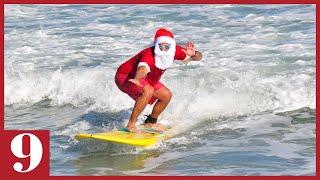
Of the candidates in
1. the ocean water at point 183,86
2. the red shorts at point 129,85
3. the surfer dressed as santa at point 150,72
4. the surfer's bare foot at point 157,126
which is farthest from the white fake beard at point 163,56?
the ocean water at point 183,86

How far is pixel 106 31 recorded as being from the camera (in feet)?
57.9

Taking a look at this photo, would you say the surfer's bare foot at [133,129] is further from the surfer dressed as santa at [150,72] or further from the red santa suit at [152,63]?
the red santa suit at [152,63]

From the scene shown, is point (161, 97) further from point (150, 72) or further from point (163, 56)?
point (163, 56)

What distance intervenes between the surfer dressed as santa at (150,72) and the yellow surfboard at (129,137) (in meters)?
0.16

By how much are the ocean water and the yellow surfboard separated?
4.1 inches

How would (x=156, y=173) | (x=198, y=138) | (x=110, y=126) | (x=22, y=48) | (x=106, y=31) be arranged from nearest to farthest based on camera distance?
(x=156, y=173), (x=198, y=138), (x=110, y=126), (x=22, y=48), (x=106, y=31)

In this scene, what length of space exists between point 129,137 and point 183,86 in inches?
134

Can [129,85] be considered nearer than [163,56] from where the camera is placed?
No

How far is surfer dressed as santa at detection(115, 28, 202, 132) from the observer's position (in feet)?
30.3

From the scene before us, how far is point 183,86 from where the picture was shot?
12.3m

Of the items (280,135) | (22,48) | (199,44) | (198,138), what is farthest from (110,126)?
(22,48)

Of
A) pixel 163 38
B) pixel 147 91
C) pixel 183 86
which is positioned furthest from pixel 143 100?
pixel 183 86

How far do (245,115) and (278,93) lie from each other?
102 centimetres

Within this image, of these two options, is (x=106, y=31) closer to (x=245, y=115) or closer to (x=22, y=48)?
(x=22, y=48)
